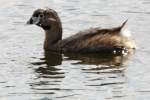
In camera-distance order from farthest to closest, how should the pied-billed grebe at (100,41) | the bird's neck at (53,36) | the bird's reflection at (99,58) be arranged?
the bird's neck at (53,36) → the pied-billed grebe at (100,41) → the bird's reflection at (99,58)

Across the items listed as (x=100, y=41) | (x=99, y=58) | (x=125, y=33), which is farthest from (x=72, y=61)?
(x=125, y=33)

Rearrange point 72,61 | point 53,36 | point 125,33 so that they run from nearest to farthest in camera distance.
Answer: point 72,61 → point 125,33 → point 53,36

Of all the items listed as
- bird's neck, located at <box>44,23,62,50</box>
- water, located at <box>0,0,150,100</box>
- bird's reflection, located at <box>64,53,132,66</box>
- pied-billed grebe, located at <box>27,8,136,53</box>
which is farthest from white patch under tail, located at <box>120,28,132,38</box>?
bird's neck, located at <box>44,23,62,50</box>

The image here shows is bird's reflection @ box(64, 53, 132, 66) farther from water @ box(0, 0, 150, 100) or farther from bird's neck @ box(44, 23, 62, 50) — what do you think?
bird's neck @ box(44, 23, 62, 50)

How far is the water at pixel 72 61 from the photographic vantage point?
1522 cm

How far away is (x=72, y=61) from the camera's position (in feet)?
59.7

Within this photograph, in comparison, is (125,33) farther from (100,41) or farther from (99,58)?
(99,58)

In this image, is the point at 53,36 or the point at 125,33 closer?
the point at 125,33

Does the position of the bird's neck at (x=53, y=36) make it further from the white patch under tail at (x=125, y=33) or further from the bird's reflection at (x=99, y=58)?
the white patch under tail at (x=125, y=33)

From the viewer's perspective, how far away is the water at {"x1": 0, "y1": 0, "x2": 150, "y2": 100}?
49.9 ft

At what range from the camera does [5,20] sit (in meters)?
21.4

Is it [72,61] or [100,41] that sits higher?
[100,41]

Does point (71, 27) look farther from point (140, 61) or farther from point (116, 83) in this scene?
point (116, 83)

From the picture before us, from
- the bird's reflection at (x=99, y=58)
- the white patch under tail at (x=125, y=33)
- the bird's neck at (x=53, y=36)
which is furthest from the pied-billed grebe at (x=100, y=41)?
the bird's neck at (x=53, y=36)
